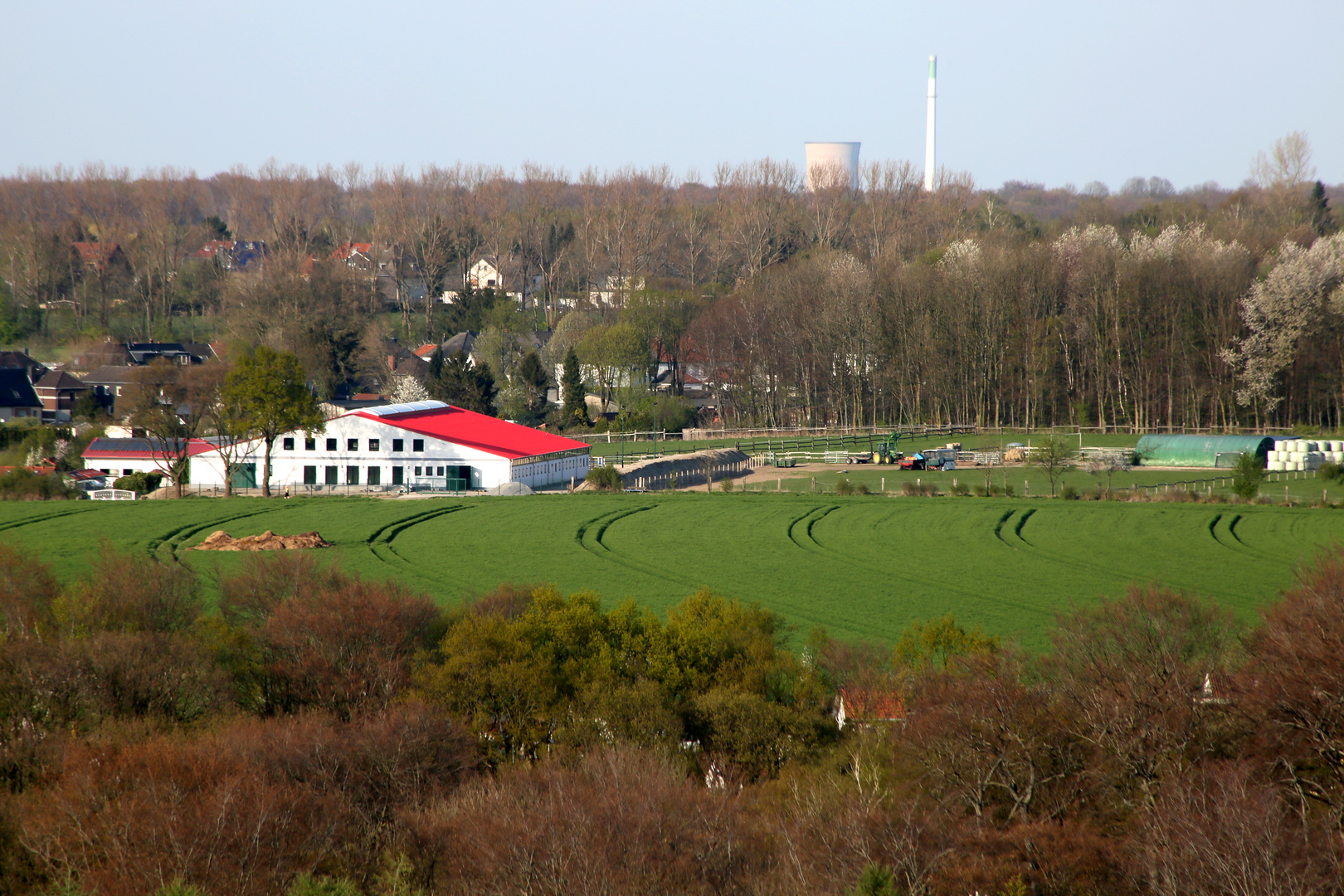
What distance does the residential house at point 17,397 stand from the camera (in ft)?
241

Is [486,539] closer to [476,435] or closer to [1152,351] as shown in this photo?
[476,435]

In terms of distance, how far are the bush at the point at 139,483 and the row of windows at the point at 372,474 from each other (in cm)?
613

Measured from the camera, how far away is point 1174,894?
11828 mm

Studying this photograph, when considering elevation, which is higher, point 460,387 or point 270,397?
point 460,387

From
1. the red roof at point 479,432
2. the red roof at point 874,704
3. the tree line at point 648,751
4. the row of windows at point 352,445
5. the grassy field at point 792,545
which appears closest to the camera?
the tree line at point 648,751

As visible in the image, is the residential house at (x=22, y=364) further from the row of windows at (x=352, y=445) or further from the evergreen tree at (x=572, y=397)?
the row of windows at (x=352, y=445)

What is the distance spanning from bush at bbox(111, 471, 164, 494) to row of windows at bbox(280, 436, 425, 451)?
537 cm

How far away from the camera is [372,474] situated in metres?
51.5

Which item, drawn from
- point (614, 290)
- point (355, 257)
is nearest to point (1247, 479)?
point (614, 290)

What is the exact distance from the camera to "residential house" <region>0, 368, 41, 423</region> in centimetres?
7350

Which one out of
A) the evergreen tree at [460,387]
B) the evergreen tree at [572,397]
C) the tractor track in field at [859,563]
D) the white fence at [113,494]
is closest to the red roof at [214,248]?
the evergreen tree at [460,387]

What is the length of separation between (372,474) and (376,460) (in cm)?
59

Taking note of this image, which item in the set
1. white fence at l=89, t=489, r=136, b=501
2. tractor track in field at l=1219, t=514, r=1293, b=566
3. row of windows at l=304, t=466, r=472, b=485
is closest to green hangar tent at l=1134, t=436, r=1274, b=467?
tractor track in field at l=1219, t=514, r=1293, b=566

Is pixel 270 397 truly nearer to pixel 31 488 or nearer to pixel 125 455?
pixel 31 488
